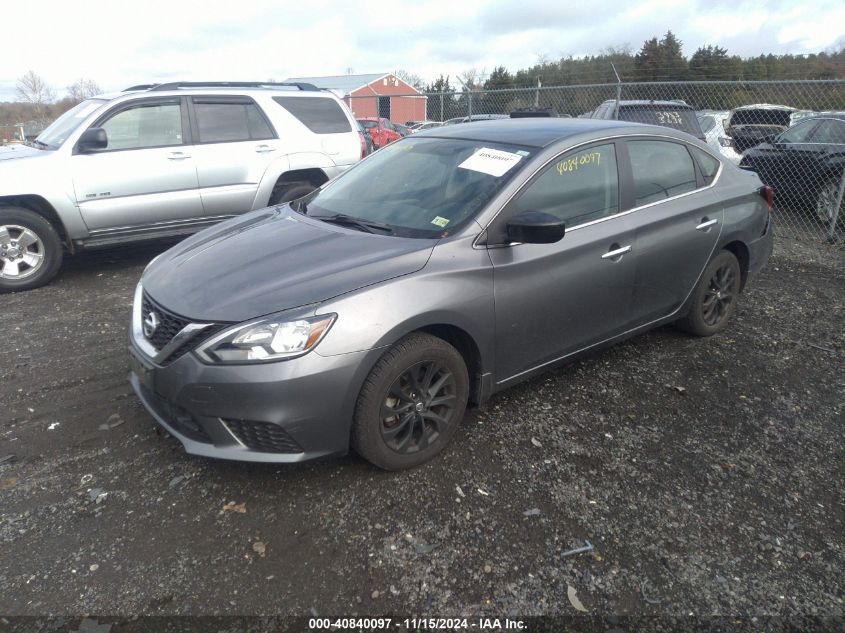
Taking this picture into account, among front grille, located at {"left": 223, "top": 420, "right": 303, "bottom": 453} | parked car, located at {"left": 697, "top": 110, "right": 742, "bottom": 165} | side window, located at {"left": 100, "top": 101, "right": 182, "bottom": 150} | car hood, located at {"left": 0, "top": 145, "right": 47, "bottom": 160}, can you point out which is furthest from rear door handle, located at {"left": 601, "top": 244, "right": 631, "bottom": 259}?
parked car, located at {"left": 697, "top": 110, "right": 742, "bottom": 165}

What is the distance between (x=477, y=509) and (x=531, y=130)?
7.58 ft

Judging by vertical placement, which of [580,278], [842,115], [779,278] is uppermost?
[842,115]

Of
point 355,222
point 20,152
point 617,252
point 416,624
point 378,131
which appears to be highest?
point 20,152

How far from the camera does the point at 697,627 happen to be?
7.13ft

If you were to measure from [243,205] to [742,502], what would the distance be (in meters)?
5.72

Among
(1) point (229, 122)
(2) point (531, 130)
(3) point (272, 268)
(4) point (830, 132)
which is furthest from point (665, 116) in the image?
(3) point (272, 268)

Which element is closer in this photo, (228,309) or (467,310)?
(228,309)

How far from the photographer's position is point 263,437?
2.62 m

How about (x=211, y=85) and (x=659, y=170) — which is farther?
(x=211, y=85)

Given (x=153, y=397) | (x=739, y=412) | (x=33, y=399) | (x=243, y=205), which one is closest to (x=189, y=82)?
(x=243, y=205)

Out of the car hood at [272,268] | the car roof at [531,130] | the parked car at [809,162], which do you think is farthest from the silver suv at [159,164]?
the parked car at [809,162]

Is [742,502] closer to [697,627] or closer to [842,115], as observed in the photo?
[697,627]

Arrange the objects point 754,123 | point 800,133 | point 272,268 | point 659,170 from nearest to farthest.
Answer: point 272,268
point 659,170
point 800,133
point 754,123

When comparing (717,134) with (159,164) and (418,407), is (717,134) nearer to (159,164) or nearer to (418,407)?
(159,164)
